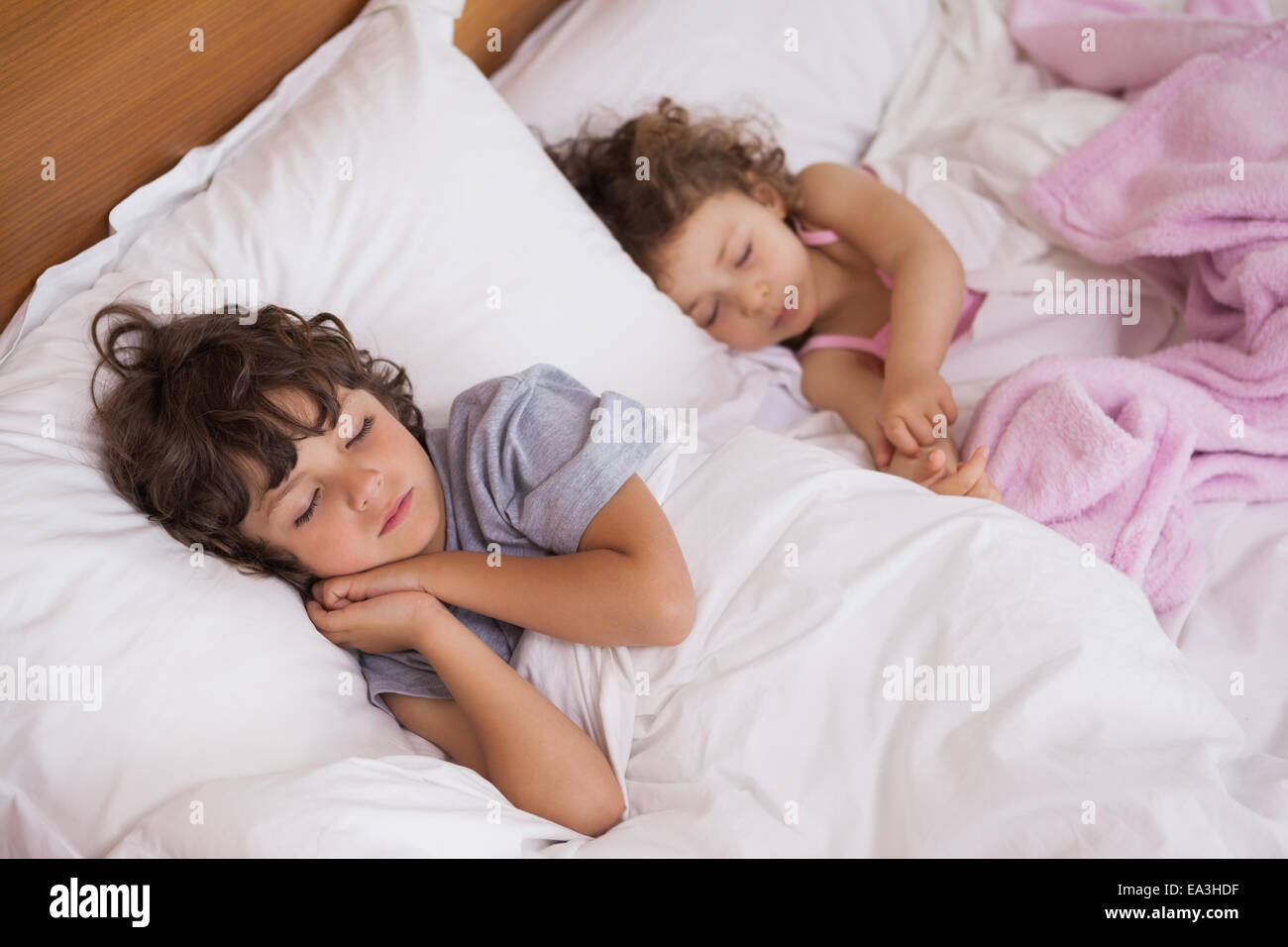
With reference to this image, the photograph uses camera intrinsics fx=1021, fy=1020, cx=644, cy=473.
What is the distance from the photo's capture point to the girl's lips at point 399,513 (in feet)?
3.49

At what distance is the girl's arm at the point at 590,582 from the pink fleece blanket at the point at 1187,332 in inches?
19.1

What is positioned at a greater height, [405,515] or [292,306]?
[292,306]

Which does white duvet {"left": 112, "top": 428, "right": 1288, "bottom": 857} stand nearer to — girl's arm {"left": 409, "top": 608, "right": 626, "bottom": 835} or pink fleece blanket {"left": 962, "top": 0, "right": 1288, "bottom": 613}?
girl's arm {"left": 409, "top": 608, "right": 626, "bottom": 835}

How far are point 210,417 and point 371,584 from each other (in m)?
0.23

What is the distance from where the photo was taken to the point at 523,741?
1.00 meters

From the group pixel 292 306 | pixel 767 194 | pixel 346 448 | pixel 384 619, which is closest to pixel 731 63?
pixel 767 194

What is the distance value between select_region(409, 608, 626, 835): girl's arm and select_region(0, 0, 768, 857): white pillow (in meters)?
0.10

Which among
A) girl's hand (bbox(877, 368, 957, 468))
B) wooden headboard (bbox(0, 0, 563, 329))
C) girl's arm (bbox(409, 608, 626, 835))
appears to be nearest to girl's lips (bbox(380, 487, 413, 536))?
girl's arm (bbox(409, 608, 626, 835))

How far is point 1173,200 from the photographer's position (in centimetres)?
140

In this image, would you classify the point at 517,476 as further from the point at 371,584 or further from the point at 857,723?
the point at 857,723

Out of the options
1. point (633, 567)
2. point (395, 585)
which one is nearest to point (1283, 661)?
point (633, 567)

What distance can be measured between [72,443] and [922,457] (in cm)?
97

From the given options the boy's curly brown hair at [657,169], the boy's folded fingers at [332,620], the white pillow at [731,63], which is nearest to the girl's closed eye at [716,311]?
the boy's curly brown hair at [657,169]
